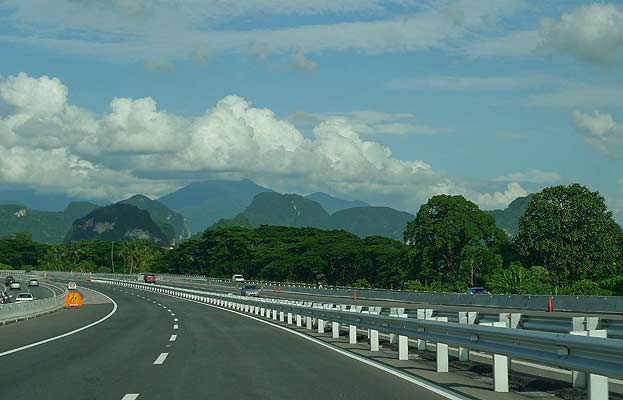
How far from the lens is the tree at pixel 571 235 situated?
8356 centimetres

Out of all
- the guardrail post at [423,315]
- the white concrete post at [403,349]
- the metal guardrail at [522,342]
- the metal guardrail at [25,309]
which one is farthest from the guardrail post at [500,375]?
the metal guardrail at [25,309]

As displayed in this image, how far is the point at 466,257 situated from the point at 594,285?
33.2 m

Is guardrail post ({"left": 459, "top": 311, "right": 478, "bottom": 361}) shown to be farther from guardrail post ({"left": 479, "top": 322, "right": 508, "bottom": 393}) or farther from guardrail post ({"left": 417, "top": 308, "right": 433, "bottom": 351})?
guardrail post ({"left": 479, "top": 322, "right": 508, "bottom": 393})

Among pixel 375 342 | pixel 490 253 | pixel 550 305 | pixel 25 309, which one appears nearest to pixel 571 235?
pixel 490 253

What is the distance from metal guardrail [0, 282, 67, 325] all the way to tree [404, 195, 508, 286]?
55.2 meters

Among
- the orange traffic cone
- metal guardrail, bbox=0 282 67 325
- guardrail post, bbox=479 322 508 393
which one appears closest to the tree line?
the orange traffic cone

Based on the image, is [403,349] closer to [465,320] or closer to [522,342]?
[465,320]

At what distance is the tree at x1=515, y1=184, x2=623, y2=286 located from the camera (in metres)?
83.6

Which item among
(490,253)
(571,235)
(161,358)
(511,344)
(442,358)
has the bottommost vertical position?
(161,358)

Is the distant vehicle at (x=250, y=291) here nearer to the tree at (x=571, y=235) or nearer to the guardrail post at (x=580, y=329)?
the tree at (x=571, y=235)

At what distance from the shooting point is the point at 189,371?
14.9 m

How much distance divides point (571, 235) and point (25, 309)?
202 feet

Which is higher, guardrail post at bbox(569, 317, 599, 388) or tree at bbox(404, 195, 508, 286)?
tree at bbox(404, 195, 508, 286)

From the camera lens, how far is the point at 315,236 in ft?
514
